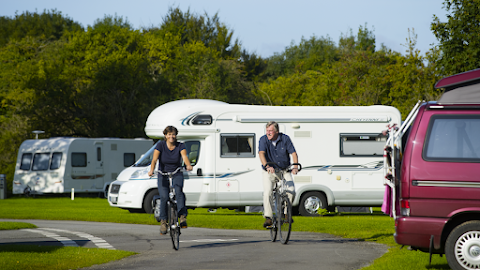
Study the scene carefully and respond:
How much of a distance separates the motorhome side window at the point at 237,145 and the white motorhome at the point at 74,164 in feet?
42.2

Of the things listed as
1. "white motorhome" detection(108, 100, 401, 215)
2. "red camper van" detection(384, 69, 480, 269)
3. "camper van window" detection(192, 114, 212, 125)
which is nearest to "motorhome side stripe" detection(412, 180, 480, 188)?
"red camper van" detection(384, 69, 480, 269)

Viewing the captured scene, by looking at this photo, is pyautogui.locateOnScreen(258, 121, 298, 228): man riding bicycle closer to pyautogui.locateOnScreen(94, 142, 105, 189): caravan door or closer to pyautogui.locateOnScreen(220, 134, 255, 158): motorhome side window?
pyautogui.locateOnScreen(220, 134, 255, 158): motorhome side window

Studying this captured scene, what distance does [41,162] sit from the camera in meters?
29.1

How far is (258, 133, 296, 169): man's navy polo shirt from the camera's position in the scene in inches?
415

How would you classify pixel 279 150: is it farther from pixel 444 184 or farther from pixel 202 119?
pixel 202 119

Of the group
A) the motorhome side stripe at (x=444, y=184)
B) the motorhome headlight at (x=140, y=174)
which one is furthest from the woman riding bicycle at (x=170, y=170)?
the motorhome headlight at (x=140, y=174)

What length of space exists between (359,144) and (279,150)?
22.3 ft

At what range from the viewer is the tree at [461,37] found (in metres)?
20.0

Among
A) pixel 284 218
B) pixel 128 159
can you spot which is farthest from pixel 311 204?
pixel 128 159

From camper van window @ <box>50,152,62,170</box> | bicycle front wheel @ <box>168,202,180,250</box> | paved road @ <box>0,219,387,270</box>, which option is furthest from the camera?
camper van window @ <box>50,152,62,170</box>

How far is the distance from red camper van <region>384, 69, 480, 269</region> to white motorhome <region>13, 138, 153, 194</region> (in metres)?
22.3

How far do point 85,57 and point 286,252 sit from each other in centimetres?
3141

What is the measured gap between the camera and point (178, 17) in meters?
54.2

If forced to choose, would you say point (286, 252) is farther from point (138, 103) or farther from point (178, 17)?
point (178, 17)
